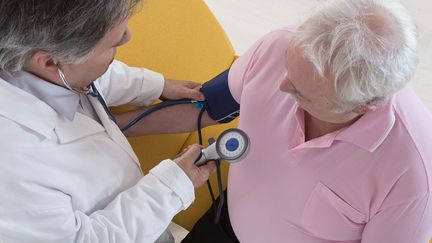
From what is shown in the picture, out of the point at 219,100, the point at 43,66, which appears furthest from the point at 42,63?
the point at 219,100

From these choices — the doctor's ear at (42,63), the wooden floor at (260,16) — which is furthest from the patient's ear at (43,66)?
the wooden floor at (260,16)

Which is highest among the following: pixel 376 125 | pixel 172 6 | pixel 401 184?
pixel 172 6

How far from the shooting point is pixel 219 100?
1.41 meters

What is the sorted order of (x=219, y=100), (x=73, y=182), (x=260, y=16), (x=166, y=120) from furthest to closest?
(x=260, y=16) → (x=166, y=120) → (x=219, y=100) → (x=73, y=182)

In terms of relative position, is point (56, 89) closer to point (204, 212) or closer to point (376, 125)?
point (376, 125)

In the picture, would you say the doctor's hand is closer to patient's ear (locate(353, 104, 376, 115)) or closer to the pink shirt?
the pink shirt

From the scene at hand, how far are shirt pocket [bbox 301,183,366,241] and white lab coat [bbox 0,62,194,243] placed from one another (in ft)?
0.99

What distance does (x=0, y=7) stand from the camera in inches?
30.4

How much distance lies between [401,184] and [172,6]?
1.23 metres

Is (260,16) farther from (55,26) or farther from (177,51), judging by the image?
(55,26)

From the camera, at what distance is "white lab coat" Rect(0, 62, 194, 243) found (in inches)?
35.6

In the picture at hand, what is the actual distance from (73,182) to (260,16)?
1.97 meters

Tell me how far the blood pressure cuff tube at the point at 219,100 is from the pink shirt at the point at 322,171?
2.0 inches

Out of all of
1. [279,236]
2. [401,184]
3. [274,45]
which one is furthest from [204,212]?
[401,184]
